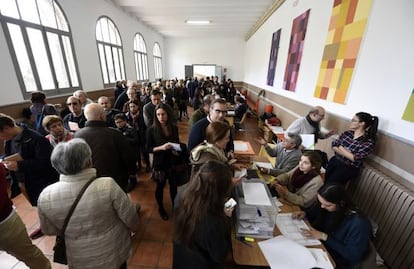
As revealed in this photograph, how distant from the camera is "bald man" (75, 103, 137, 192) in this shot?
5.83 ft

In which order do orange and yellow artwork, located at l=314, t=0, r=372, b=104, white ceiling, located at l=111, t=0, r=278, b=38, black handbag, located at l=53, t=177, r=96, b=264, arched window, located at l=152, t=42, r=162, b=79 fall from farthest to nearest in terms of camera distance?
1. arched window, located at l=152, t=42, r=162, b=79
2. white ceiling, located at l=111, t=0, r=278, b=38
3. orange and yellow artwork, located at l=314, t=0, r=372, b=104
4. black handbag, located at l=53, t=177, r=96, b=264

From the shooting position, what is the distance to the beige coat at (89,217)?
3.78 ft

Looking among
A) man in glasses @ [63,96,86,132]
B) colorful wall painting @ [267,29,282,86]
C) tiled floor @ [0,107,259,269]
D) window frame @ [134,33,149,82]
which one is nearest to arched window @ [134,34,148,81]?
window frame @ [134,33,149,82]

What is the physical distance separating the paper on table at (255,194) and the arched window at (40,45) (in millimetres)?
4785

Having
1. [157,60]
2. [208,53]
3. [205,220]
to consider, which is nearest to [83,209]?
[205,220]

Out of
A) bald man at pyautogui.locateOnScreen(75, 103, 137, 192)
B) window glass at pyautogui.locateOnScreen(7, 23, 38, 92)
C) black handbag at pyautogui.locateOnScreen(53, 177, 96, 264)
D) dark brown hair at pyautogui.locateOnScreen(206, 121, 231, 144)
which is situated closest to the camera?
black handbag at pyautogui.locateOnScreen(53, 177, 96, 264)

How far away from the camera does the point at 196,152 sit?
157 cm

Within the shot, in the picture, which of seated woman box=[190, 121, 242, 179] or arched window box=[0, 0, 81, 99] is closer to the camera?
seated woman box=[190, 121, 242, 179]

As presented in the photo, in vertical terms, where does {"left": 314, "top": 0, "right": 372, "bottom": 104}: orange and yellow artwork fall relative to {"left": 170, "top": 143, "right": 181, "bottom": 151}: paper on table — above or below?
above

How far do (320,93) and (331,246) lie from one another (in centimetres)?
290

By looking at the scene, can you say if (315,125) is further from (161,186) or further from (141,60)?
(141,60)

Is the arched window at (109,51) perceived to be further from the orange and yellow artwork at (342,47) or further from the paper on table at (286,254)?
the paper on table at (286,254)

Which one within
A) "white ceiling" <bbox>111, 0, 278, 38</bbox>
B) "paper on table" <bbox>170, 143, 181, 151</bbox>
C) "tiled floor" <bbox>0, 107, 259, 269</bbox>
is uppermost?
"white ceiling" <bbox>111, 0, 278, 38</bbox>

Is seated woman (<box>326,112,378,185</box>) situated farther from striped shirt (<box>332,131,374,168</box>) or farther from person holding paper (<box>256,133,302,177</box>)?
person holding paper (<box>256,133,302,177</box>)
